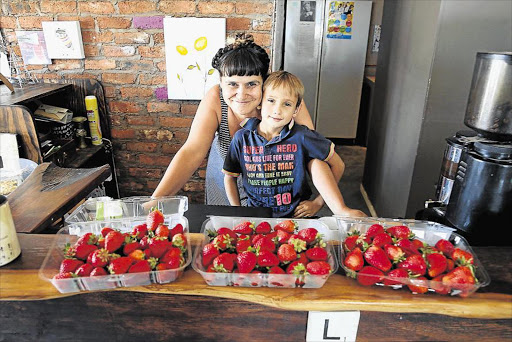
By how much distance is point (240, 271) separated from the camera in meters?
0.79

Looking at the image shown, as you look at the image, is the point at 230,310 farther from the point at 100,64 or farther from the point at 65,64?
the point at 65,64

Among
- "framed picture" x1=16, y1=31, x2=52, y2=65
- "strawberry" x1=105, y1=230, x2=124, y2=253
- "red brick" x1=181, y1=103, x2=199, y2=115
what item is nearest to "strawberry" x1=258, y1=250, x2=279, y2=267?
"strawberry" x1=105, y1=230, x2=124, y2=253

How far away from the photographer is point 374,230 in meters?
0.91

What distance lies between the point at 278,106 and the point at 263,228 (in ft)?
2.27

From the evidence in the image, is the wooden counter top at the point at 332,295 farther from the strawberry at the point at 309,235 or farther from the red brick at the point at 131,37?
the red brick at the point at 131,37

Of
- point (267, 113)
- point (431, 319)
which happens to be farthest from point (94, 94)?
point (431, 319)

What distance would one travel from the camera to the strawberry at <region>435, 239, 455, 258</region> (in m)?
0.86

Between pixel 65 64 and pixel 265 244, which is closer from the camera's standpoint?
pixel 265 244

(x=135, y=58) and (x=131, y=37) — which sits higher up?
(x=131, y=37)

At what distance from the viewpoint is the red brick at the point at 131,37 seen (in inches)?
102

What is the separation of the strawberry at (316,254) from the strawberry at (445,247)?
0.28m

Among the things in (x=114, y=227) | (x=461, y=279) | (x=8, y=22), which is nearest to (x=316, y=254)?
(x=461, y=279)

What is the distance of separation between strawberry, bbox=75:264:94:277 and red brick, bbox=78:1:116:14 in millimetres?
2273

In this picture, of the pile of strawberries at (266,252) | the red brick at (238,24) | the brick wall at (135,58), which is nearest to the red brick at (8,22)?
the brick wall at (135,58)
